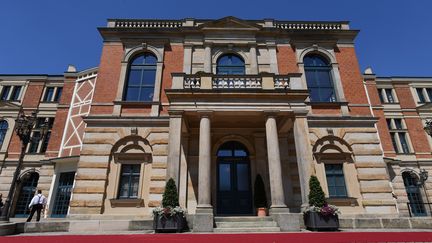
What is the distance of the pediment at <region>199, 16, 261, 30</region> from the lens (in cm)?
1534

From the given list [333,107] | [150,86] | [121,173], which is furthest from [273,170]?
[150,86]

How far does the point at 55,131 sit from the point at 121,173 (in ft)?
43.0

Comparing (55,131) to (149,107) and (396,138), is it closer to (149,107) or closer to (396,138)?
(149,107)

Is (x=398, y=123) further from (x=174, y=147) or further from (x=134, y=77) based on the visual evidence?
(x=134, y=77)

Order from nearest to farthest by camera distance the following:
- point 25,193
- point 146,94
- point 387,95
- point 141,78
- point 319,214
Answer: point 319,214
point 146,94
point 141,78
point 25,193
point 387,95

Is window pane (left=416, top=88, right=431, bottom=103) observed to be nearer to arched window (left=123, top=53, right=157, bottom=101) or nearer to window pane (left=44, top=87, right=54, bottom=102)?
arched window (left=123, top=53, right=157, bottom=101)

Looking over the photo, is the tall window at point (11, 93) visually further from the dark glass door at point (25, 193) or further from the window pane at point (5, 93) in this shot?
the dark glass door at point (25, 193)

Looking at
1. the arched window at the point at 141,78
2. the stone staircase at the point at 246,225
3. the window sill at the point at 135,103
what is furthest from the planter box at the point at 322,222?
the arched window at the point at 141,78

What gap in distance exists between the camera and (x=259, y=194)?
11.9m

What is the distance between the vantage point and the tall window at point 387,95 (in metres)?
27.1

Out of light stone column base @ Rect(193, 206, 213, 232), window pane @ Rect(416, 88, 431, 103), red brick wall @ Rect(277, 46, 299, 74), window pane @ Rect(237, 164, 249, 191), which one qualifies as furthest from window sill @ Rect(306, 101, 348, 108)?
window pane @ Rect(416, 88, 431, 103)

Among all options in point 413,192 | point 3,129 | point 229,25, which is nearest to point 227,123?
point 229,25

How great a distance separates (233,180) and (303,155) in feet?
13.5

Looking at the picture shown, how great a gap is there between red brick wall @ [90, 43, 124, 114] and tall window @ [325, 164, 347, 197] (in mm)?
12119
